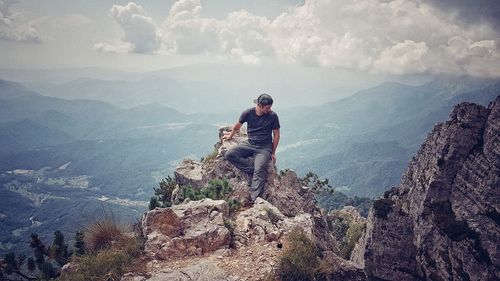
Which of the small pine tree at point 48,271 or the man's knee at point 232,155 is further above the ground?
the man's knee at point 232,155

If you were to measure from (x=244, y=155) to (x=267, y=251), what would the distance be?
22.1 ft

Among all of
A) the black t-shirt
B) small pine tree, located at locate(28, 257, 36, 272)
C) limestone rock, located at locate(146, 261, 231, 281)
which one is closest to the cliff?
the black t-shirt

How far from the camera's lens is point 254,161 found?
15930mm

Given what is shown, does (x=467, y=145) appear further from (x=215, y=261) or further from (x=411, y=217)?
(x=215, y=261)

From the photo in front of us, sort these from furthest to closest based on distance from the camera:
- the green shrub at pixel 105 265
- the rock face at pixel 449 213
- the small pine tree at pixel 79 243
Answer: the rock face at pixel 449 213 < the small pine tree at pixel 79 243 < the green shrub at pixel 105 265

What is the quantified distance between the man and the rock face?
204ft

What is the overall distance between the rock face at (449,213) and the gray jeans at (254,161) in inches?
2445

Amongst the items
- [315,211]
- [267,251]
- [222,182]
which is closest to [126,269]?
[267,251]

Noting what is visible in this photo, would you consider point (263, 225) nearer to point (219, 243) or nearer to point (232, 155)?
point (219, 243)

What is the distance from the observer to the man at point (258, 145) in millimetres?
15102

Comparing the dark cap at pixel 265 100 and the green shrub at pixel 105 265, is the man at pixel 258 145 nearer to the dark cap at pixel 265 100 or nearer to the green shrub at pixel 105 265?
the dark cap at pixel 265 100

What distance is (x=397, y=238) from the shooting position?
71.1m

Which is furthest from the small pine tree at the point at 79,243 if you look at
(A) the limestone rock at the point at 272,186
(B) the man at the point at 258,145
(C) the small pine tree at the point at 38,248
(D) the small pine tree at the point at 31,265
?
(B) the man at the point at 258,145

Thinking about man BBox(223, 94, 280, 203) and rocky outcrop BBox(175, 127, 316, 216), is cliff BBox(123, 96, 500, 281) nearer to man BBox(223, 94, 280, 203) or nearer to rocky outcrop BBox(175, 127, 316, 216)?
rocky outcrop BBox(175, 127, 316, 216)
